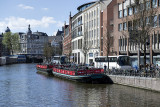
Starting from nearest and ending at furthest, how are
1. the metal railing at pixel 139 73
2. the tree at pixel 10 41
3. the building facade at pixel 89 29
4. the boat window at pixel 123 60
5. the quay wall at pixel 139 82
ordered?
the quay wall at pixel 139 82 → the metal railing at pixel 139 73 → the boat window at pixel 123 60 → the building facade at pixel 89 29 → the tree at pixel 10 41

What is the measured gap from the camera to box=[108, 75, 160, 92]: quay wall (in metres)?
31.8

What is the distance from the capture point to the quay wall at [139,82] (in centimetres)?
3177

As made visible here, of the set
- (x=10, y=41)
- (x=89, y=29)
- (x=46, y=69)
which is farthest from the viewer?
(x=10, y=41)

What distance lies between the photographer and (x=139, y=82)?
114ft

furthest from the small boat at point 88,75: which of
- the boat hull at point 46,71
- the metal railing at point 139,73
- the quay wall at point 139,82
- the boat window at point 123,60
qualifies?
the boat hull at point 46,71

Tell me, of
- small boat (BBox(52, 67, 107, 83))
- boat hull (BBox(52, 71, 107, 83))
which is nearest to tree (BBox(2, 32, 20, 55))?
small boat (BBox(52, 67, 107, 83))

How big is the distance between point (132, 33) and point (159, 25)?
1175 cm

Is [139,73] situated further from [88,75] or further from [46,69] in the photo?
[46,69]

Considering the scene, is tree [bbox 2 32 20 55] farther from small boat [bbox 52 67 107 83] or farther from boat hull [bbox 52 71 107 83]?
boat hull [bbox 52 71 107 83]

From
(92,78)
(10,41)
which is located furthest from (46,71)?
Result: (10,41)

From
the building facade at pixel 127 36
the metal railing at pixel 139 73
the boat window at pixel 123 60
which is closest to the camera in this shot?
the metal railing at pixel 139 73

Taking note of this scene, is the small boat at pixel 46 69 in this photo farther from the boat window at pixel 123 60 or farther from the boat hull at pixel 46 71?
the boat window at pixel 123 60

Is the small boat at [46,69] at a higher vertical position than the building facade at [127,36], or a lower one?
lower

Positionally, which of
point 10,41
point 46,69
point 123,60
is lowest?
point 46,69
